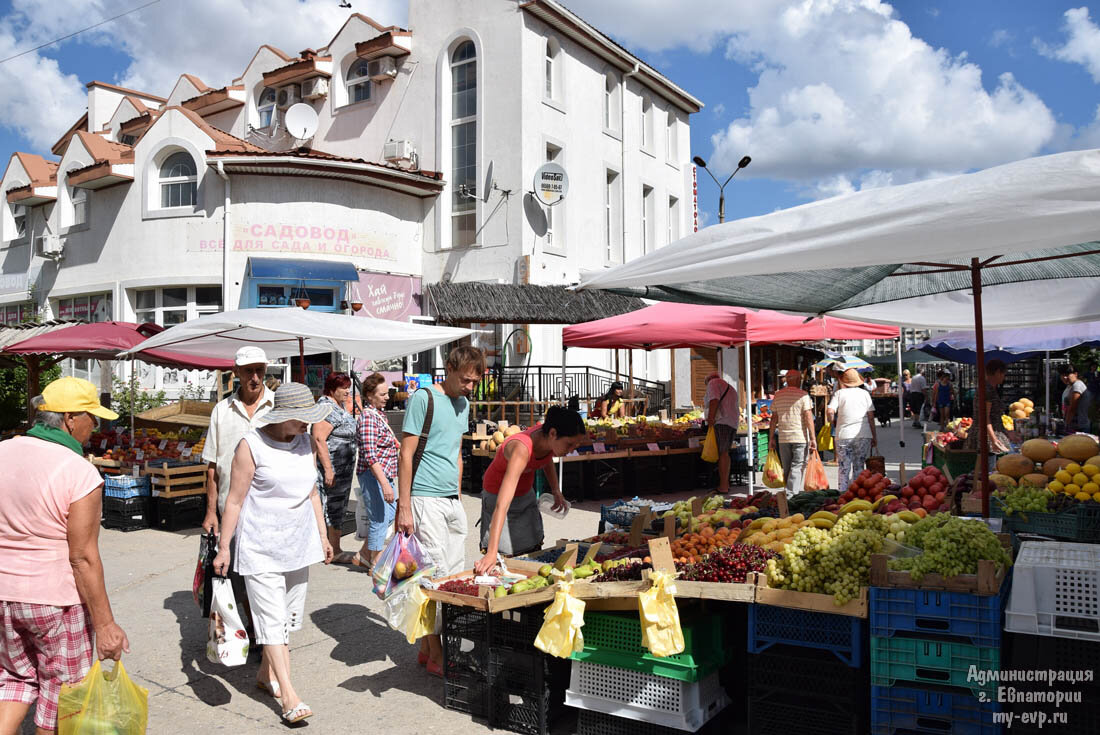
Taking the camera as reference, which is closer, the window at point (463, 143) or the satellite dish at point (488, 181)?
the satellite dish at point (488, 181)

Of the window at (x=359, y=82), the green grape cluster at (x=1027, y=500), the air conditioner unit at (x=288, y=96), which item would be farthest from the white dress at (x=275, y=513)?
the air conditioner unit at (x=288, y=96)

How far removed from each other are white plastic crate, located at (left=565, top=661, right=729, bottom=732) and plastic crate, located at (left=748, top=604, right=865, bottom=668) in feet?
1.32

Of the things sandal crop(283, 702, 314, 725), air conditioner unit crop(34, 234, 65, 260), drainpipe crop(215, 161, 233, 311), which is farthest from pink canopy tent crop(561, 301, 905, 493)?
air conditioner unit crop(34, 234, 65, 260)

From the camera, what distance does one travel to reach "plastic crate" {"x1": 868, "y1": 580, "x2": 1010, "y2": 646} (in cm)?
348

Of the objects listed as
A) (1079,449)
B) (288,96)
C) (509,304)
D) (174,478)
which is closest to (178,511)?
(174,478)

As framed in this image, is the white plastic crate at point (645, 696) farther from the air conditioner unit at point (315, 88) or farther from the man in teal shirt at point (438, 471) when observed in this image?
the air conditioner unit at point (315, 88)

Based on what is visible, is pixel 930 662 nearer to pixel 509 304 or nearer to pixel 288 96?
pixel 509 304

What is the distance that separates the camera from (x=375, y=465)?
7.27 m

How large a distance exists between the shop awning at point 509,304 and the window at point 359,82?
7645 mm

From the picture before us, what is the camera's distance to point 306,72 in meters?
23.5

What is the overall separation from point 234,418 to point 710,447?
7725mm

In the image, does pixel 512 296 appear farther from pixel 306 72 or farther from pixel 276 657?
pixel 276 657

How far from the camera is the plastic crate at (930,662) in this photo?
11.4 feet

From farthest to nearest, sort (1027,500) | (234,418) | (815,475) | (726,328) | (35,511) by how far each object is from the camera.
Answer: (815,475)
(726,328)
(234,418)
(1027,500)
(35,511)
